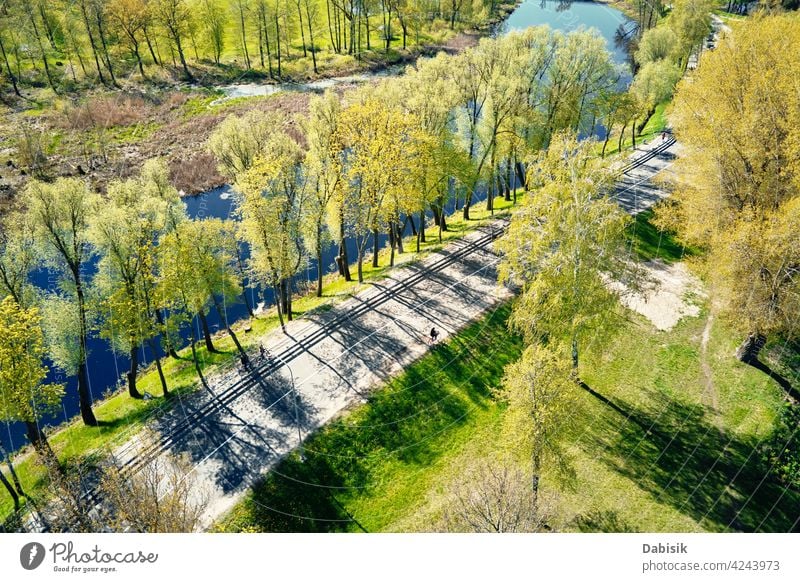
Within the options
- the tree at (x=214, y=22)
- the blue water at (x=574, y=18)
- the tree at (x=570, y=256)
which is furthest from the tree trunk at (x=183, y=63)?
the tree at (x=570, y=256)

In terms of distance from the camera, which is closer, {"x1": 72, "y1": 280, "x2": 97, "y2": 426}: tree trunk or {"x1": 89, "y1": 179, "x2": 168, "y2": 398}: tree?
{"x1": 89, "y1": 179, "x2": 168, "y2": 398}: tree

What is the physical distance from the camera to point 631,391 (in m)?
42.7

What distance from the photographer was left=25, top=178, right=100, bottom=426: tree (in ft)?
123

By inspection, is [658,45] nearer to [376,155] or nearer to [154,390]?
[376,155]

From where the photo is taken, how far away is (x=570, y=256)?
119 ft

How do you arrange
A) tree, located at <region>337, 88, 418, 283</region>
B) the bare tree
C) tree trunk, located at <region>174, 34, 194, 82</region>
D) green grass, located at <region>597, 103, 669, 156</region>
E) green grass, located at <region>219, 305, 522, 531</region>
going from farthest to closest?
1. tree trunk, located at <region>174, 34, 194, 82</region>
2. green grass, located at <region>597, 103, 669, 156</region>
3. tree, located at <region>337, 88, 418, 283</region>
4. green grass, located at <region>219, 305, 522, 531</region>
5. the bare tree

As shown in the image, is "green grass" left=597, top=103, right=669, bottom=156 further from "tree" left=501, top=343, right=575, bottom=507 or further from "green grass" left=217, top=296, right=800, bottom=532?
"tree" left=501, top=343, right=575, bottom=507

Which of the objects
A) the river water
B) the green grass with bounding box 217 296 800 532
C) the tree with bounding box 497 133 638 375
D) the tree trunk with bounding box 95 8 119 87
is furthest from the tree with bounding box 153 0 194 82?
the tree with bounding box 497 133 638 375

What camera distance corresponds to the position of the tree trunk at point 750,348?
43.2 meters

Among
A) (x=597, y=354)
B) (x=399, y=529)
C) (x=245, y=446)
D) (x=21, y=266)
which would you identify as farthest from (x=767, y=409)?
(x=21, y=266)

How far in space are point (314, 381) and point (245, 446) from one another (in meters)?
7.28

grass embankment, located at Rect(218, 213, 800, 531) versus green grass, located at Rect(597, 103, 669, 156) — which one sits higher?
green grass, located at Rect(597, 103, 669, 156)

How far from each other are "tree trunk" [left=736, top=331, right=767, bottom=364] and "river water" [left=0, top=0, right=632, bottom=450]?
116 feet
